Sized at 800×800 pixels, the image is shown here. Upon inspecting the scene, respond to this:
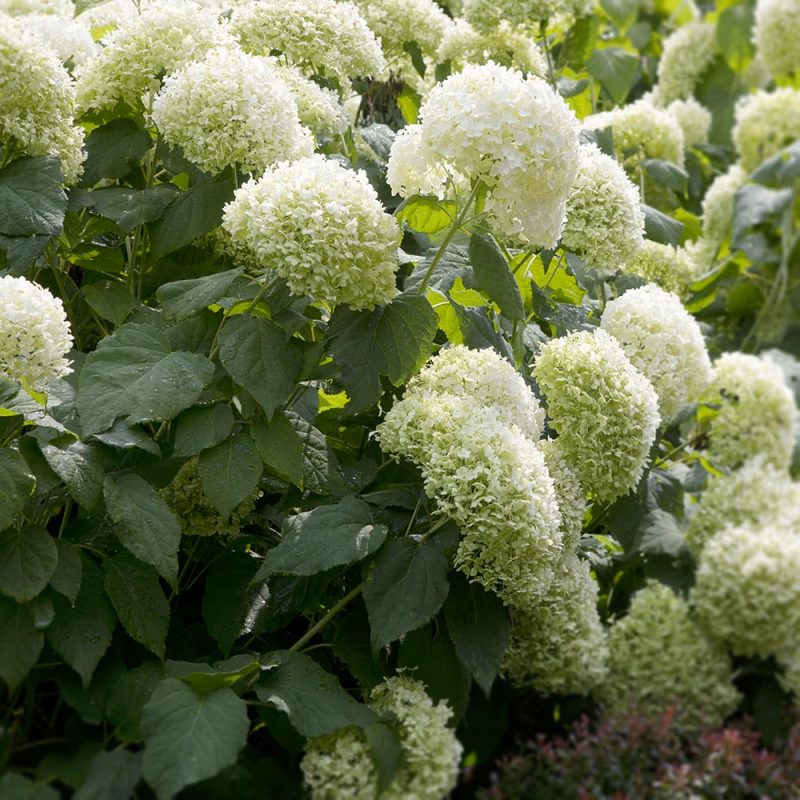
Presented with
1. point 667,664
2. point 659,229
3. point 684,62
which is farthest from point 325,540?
point 684,62

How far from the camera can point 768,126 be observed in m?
3.87

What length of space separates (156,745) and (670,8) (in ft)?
14.6

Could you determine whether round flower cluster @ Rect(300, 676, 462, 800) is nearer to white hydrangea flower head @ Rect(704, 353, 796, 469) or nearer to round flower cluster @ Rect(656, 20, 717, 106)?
white hydrangea flower head @ Rect(704, 353, 796, 469)

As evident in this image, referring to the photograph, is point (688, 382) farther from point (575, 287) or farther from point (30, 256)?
point (30, 256)

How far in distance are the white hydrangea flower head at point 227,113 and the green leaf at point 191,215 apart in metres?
0.07

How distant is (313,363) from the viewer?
1.74 m

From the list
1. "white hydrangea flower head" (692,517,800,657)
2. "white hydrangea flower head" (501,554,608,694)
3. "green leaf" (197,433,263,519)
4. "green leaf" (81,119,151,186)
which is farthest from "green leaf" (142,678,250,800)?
"white hydrangea flower head" (692,517,800,657)

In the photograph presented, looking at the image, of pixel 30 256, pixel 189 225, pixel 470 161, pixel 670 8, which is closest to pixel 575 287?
pixel 470 161

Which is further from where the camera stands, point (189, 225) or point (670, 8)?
point (670, 8)

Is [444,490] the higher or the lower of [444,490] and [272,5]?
the lower

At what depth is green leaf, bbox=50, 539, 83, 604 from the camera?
1.55 m

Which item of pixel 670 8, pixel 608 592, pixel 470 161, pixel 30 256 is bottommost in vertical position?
pixel 608 592

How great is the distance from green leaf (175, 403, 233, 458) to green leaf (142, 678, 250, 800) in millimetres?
344

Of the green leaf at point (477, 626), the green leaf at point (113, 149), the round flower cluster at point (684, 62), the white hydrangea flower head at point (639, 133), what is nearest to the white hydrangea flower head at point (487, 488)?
the green leaf at point (477, 626)
